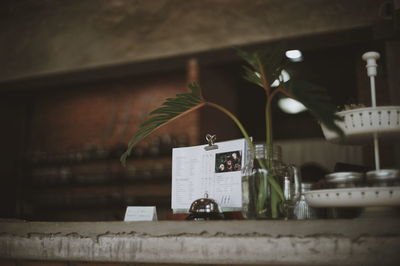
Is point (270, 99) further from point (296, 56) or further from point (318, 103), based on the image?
point (296, 56)

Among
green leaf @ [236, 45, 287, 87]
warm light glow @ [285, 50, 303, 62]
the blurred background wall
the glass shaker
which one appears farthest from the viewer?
warm light glow @ [285, 50, 303, 62]

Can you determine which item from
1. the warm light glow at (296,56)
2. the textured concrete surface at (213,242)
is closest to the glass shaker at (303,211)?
the textured concrete surface at (213,242)

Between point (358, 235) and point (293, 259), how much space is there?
0.58ft

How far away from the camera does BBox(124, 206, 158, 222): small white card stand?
152cm

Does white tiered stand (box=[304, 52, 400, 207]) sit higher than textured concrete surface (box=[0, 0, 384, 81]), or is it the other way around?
textured concrete surface (box=[0, 0, 384, 81])

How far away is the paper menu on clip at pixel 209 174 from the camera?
1.49 metres

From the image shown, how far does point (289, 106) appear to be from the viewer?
274 inches

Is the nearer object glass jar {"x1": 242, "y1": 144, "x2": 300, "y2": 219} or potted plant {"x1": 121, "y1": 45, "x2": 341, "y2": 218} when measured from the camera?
potted plant {"x1": 121, "y1": 45, "x2": 341, "y2": 218}

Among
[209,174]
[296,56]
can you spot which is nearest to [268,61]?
[209,174]

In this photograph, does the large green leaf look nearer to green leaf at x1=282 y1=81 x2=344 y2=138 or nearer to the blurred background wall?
green leaf at x1=282 y1=81 x2=344 y2=138

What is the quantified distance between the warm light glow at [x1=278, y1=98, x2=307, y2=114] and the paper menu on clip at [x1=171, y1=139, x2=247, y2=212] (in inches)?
→ 209

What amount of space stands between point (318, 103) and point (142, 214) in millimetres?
756

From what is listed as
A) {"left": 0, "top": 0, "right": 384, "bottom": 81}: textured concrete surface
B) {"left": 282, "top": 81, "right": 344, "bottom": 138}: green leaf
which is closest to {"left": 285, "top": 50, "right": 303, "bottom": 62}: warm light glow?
{"left": 0, "top": 0, "right": 384, "bottom": 81}: textured concrete surface

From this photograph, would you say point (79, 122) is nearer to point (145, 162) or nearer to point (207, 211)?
point (145, 162)
